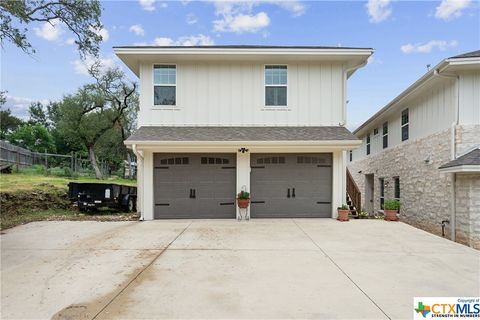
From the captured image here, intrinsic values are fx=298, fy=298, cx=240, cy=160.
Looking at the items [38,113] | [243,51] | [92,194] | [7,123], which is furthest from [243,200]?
[38,113]

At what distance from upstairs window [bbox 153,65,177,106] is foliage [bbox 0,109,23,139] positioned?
1496 inches

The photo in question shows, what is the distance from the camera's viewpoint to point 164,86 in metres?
10.6

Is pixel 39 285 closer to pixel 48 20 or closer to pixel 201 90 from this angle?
pixel 201 90

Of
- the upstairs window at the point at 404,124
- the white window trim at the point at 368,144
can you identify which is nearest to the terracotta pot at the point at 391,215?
the upstairs window at the point at 404,124

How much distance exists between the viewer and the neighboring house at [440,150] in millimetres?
8227

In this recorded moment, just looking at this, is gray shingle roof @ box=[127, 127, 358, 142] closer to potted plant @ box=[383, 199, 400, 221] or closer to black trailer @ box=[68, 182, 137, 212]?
black trailer @ box=[68, 182, 137, 212]

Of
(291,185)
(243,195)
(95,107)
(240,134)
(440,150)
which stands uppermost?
(95,107)

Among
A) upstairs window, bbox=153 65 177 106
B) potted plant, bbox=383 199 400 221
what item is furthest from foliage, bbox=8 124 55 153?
potted plant, bbox=383 199 400 221

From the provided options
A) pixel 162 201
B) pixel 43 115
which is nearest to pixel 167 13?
pixel 162 201

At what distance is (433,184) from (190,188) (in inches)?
325

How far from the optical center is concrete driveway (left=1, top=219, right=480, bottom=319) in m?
3.53

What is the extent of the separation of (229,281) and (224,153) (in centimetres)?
641

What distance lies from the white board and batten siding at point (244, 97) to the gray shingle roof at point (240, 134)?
0.32 metres

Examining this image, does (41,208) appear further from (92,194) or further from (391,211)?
(391,211)
